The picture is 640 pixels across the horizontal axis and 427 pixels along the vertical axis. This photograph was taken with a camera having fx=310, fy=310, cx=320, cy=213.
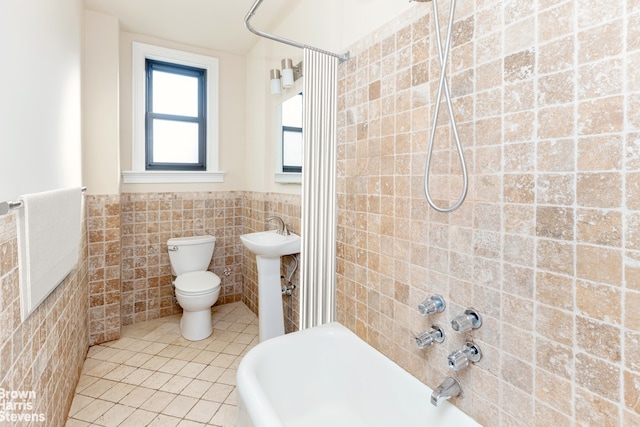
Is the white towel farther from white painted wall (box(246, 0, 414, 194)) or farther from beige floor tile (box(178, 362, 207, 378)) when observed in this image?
white painted wall (box(246, 0, 414, 194))

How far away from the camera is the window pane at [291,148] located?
2340mm

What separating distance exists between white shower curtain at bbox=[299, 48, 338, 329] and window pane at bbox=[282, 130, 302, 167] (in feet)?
2.32

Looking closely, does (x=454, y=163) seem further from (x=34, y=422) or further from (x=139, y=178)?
(x=139, y=178)

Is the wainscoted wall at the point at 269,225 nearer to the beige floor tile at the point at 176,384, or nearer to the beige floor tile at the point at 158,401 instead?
the beige floor tile at the point at 176,384

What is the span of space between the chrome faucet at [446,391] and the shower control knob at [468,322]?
0.70 feet

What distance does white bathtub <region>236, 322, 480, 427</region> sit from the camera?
1.21 meters

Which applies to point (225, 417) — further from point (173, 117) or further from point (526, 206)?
point (173, 117)

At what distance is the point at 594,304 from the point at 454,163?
21.9 inches

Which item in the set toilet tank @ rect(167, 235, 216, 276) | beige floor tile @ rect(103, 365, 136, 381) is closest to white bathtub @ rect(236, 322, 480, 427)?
beige floor tile @ rect(103, 365, 136, 381)

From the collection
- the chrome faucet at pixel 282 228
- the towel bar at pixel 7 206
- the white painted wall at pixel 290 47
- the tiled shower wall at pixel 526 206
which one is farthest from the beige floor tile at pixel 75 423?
the white painted wall at pixel 290 47

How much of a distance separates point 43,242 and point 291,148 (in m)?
1.61

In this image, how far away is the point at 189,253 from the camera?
279 cm

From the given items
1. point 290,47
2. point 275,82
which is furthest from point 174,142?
point 290,47

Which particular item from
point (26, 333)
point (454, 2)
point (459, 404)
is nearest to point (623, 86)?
point (454, 2)
